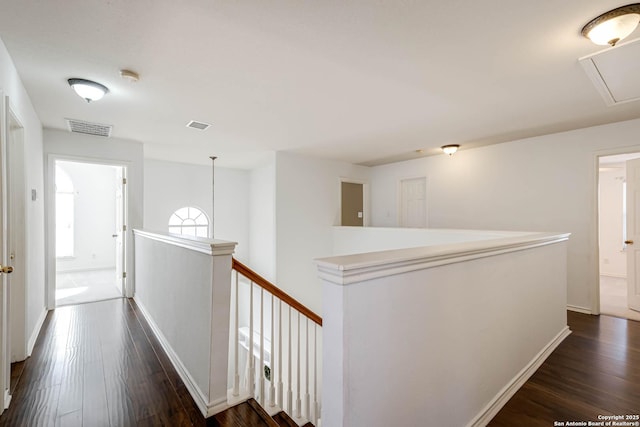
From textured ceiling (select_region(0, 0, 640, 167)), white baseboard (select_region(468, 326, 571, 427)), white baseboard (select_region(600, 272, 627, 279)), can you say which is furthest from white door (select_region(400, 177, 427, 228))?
white baseboard (select_region(600, 272, 627, 279))

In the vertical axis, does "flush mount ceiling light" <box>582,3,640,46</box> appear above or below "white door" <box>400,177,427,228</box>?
above

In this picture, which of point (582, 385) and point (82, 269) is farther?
point (82, 269)

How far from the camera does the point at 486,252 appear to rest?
1864mm

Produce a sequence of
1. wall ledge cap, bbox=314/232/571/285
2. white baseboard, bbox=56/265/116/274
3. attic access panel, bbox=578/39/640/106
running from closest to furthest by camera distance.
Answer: wall ledge cap, bbox=314/232/571/285 → attic access panel, bbox=578/39/640/106 → white baseboard, bbox=56/265/116/274

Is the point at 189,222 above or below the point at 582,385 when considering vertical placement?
above

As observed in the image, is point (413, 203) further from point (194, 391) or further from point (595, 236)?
point (194, 391)

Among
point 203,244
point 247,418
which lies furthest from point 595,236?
point 203,244

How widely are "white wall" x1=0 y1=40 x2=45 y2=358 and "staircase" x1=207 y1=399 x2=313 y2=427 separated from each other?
205 centimetres

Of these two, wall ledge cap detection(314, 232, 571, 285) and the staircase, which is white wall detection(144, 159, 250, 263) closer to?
the staircase

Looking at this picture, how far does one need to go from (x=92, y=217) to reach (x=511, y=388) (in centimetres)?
828

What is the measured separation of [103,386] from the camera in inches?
80.2

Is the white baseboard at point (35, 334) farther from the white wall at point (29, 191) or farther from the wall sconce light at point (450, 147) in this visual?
the wall sconce light at point (450, 147)

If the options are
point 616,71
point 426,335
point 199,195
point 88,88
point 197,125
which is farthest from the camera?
point 199,195

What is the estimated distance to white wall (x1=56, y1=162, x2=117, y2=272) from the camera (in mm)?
6512
